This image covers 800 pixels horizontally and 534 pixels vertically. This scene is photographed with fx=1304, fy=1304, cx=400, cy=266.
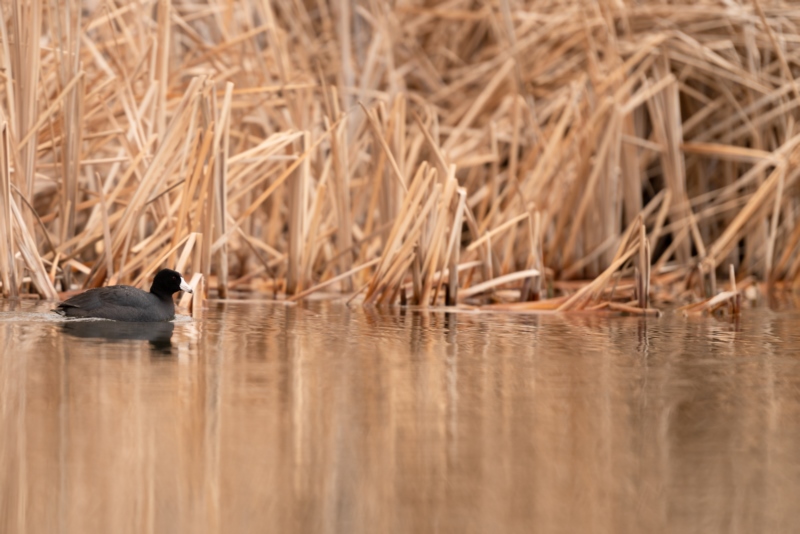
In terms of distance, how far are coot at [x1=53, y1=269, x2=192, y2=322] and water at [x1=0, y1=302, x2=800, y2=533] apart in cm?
22

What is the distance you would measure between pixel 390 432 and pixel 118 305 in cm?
307

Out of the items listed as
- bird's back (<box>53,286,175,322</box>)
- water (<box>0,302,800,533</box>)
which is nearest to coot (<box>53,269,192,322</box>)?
bird's back (<box>53,286,175,322</box>)

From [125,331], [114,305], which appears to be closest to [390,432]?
[125,331]

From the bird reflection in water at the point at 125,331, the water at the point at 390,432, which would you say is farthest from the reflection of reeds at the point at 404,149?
the water at the point at 390,432

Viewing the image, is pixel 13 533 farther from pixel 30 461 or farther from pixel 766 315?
pixel 766 315

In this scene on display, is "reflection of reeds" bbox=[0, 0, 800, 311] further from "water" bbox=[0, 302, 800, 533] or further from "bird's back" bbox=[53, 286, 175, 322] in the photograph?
"water" bbox=[0, 302, 800, 533]

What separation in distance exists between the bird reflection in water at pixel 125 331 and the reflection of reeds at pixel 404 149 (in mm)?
714

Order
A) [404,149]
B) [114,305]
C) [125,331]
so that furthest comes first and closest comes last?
[404,149] → [114,305] → [125,331]

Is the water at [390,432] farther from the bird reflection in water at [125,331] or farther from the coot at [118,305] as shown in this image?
the coot at [118,305]

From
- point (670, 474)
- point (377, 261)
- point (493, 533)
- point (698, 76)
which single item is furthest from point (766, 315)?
point (493, 533)

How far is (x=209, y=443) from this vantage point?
12.2ft

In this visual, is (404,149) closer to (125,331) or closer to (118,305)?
(118,305)

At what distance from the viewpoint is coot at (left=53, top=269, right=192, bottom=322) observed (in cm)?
659

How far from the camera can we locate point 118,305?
6672 mm
